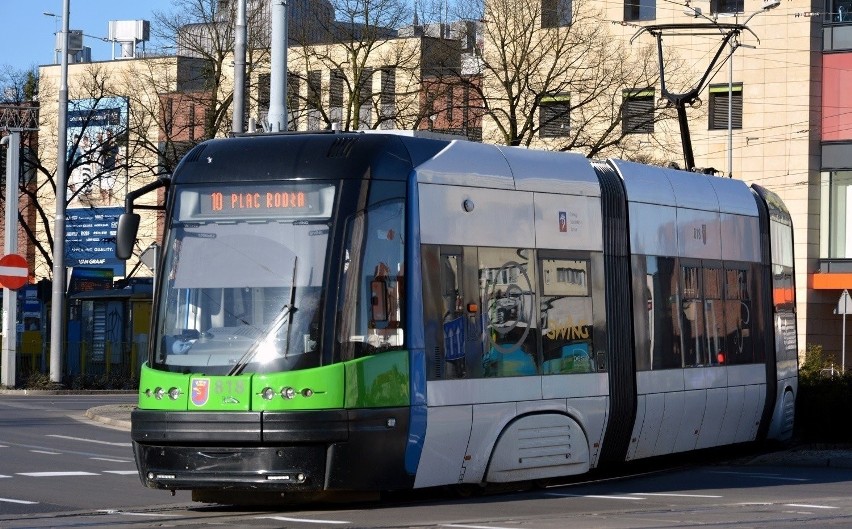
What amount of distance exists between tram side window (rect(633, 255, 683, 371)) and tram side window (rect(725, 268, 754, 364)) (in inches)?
67.3

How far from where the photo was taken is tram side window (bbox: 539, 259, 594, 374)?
623 inches

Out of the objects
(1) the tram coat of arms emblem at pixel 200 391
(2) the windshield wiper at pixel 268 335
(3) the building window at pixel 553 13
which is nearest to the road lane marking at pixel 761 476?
(2) the windshield wiper at pixel 268 335

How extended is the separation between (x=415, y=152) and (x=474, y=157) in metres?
0.91

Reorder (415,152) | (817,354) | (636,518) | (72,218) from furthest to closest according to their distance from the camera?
(72,218), (817,354), (415,152), (636,518)

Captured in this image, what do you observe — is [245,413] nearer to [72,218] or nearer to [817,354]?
[817,354]

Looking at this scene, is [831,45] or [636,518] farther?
[831,45]

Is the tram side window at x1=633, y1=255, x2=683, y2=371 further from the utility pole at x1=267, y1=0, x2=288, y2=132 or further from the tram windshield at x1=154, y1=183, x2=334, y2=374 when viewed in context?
the utility pole at x1=267, y1=0, x2=288, y2=132

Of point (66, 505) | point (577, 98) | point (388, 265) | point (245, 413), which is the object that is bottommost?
point (66, 505)

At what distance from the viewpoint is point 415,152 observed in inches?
573

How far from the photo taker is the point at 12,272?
36344 mm

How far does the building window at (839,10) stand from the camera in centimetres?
5481

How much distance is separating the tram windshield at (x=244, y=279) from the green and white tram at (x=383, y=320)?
0.01 meters

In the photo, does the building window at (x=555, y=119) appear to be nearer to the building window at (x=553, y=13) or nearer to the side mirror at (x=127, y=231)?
the building window at (x=553, y=13)

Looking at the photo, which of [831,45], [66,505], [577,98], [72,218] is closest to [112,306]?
[577,98]
